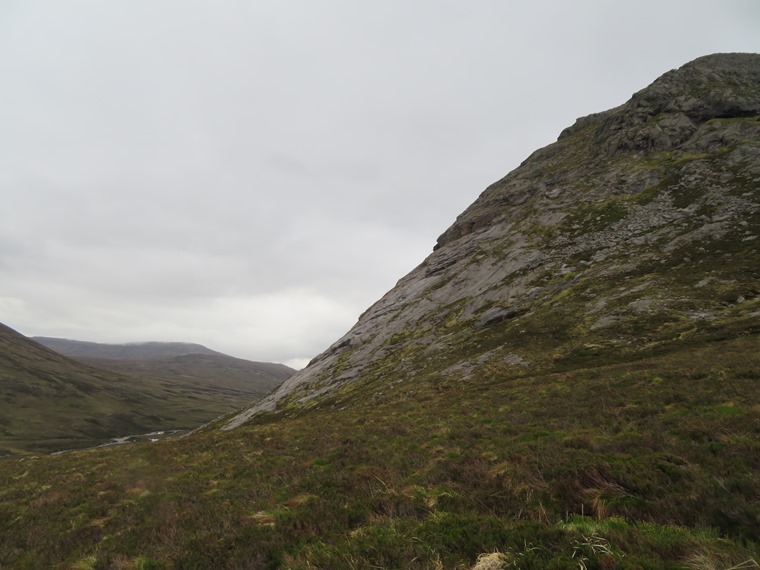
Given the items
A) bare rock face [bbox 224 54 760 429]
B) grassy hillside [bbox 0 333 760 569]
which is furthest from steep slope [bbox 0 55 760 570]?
bare rock face [bbox 224 54 760 429]

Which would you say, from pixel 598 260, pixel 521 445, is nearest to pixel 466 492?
pixel 521 445

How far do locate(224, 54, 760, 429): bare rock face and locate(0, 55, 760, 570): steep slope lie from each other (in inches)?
15.2

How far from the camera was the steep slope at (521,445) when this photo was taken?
8.38 m

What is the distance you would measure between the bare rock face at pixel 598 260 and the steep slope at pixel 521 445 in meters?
0.39

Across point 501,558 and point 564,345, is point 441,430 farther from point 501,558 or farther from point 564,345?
point 564,345

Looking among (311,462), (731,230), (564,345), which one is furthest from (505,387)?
(731,230)

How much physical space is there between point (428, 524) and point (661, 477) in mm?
6680

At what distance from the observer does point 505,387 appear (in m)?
31.7

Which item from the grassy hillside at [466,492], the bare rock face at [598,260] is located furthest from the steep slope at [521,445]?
the bare rock face at [598,260]

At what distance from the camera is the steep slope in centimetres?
838

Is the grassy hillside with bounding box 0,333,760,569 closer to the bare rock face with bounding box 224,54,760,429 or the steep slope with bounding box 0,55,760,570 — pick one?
the steep slope with bounding box 0,55,760,570

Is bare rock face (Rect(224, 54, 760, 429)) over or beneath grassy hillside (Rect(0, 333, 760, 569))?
over

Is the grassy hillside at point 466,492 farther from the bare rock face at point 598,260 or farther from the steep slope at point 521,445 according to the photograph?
the bare rock face at point 598,260

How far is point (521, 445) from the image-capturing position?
50.9 ft
